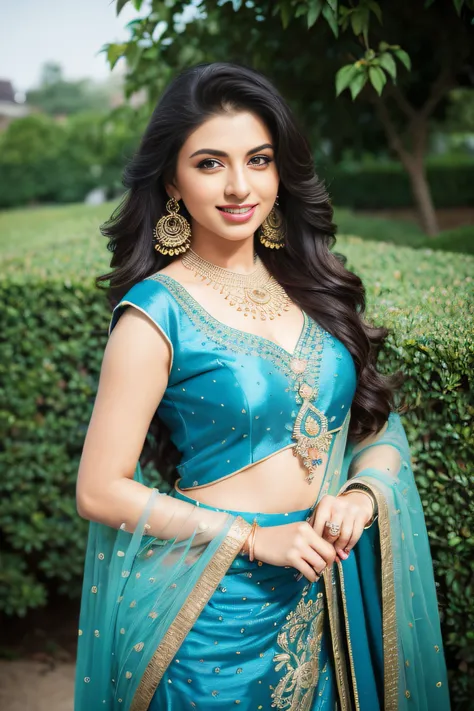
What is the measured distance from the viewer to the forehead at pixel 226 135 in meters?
1.89

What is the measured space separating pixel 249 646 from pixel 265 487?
1.37 ft

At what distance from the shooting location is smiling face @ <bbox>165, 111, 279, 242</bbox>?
189cm

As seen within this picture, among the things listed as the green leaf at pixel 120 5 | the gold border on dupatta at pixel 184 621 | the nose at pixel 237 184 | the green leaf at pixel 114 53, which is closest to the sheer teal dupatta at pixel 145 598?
the gold border on dupatta at pixel 184 621

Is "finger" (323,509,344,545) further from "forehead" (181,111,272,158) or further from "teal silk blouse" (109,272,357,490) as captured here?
"forehead" (181,111,272,158)

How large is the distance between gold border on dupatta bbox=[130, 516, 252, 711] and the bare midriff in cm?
10

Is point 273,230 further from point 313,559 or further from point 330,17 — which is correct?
point 330,17

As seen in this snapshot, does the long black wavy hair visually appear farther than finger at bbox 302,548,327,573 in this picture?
Yes

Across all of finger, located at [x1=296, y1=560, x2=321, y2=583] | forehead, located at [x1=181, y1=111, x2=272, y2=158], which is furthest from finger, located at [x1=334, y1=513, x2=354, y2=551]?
forehead, located at [x1=181, y1=111, x2=272, y2=158]

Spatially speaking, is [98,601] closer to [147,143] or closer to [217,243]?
[217,243]

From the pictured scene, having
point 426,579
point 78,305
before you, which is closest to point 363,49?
point 78,305

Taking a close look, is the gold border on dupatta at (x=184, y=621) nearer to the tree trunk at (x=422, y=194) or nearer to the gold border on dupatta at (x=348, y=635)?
the gold border on dupatta at (x=348, y=635)

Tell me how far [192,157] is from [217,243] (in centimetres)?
27

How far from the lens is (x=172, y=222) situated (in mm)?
2082

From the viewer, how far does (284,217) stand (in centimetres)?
226
